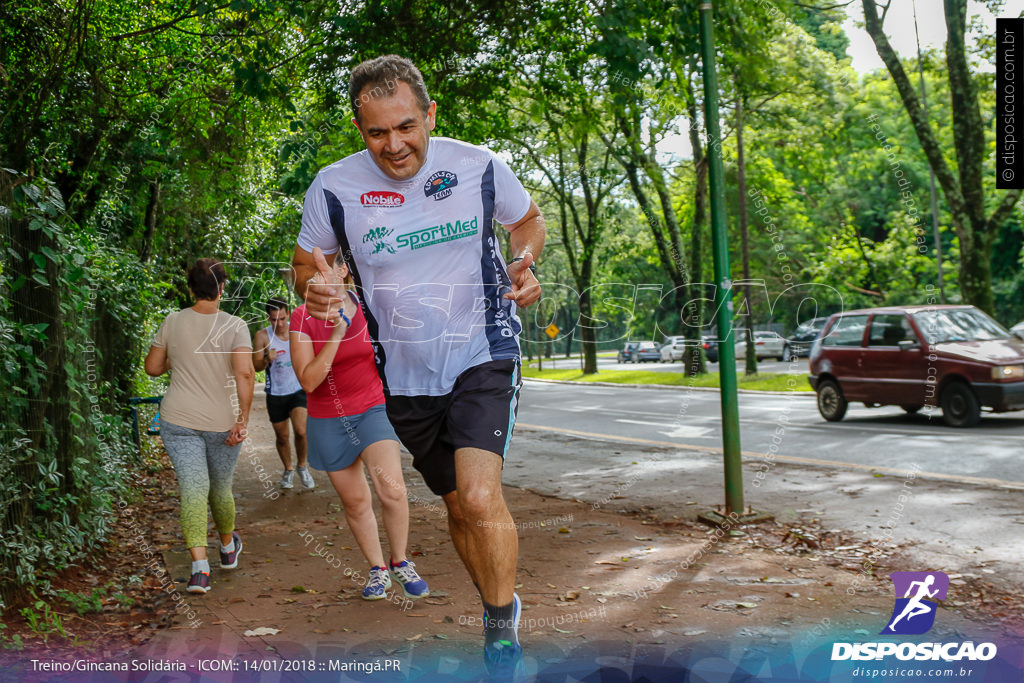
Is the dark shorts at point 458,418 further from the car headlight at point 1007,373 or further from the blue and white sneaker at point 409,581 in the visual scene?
the car headlight at point 1007,373

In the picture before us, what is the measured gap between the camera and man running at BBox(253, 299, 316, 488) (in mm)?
8953

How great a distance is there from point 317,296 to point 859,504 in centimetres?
553

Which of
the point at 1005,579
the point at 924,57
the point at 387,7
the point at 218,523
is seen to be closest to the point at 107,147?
the point at 387,7

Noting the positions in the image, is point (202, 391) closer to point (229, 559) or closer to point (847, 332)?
point (229, 559)

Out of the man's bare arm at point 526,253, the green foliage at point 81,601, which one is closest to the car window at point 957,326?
the man's bare arm at point 526,253

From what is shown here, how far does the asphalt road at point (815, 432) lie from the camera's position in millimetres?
9703

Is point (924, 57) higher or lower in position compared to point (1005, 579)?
higher

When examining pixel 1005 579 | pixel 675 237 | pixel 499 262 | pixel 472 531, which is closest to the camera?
pixel 472 531

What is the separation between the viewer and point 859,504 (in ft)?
24.6

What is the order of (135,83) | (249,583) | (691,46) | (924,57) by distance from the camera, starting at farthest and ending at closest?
(924,57)
(135,83)
(691,46)
(249,583)

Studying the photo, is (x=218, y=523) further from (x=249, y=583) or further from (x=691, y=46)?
(x=691, y=46)

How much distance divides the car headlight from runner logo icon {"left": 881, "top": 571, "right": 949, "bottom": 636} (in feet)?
26.1

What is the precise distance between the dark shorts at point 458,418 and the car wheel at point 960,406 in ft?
35.8

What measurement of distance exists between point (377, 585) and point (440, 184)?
2.58 m
